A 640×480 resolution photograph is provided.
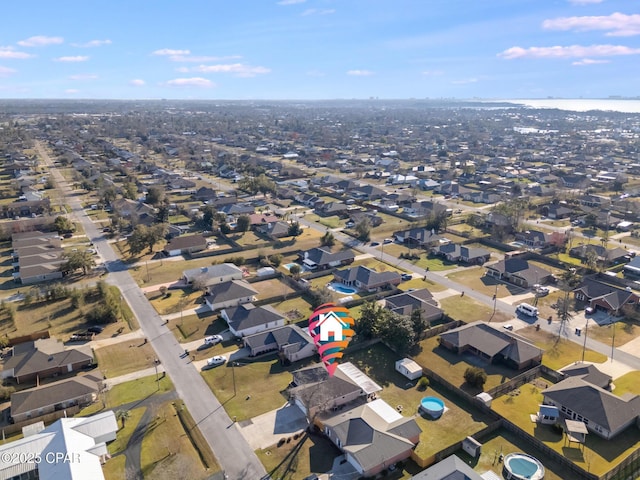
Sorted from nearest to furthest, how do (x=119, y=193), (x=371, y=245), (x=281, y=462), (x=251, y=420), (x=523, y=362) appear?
(x=281, y=462)
(x=251, y=420)
(x=523, y=362)
(x=371, y=245)
(x=119, y=193)

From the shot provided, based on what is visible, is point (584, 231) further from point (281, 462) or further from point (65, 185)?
point (65, 185)

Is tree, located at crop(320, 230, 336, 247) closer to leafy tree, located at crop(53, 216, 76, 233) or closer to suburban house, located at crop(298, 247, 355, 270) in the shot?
suburban house, located at crop(298, 247, 355, 270)

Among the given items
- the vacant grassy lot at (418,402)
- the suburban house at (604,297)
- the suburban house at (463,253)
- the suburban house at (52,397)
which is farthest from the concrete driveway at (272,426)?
the suburban house at (463,253)

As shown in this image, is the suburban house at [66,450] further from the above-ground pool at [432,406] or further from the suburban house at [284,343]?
the above-ground pool at [432,406]

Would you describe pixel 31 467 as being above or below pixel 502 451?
above

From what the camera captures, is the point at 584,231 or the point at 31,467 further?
the point at 584,231

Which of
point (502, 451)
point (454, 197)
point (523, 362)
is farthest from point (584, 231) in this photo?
point (502, 451)

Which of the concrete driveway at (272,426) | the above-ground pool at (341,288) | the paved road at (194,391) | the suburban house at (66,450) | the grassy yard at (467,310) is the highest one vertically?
the suburban house at (66,450)

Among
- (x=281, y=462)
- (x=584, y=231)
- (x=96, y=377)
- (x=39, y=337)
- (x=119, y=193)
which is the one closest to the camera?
(x=281, y=462)
